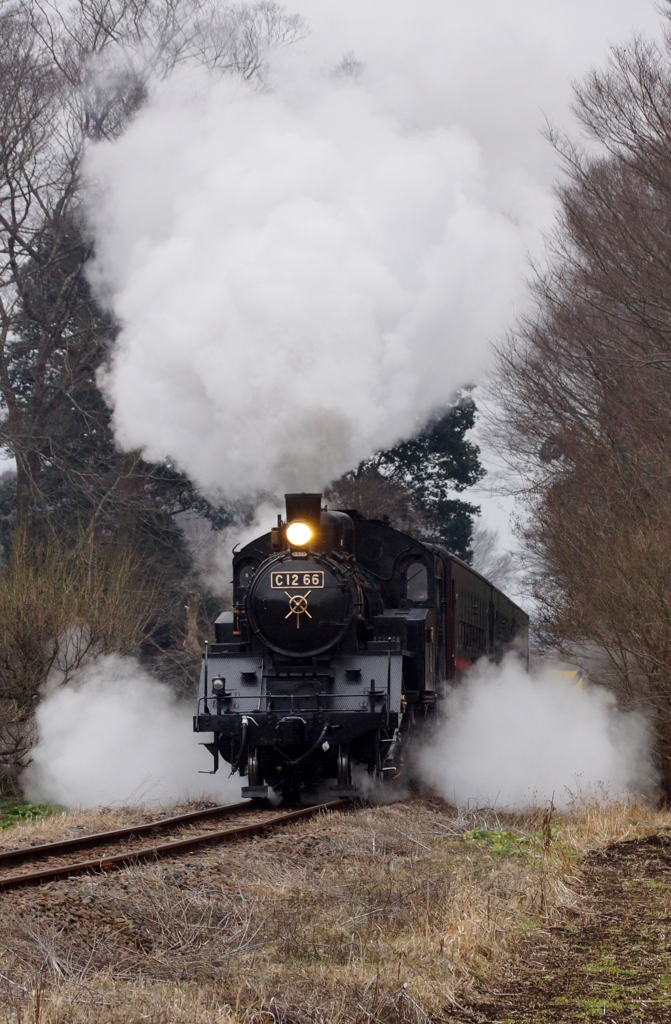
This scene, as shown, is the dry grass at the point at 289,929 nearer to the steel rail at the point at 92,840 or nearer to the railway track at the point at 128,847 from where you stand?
the railway track at the point at 128,847

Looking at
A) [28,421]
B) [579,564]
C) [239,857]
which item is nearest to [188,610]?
[28,421]

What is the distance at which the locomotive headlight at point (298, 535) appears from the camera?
11.7 metres

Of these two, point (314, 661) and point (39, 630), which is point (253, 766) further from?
point (39, 630)

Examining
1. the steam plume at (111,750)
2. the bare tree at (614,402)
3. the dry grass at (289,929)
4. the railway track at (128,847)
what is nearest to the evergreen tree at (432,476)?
the bare tree at (614,402)

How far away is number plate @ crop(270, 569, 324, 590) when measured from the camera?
1141 centimetres

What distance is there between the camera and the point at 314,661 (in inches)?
455

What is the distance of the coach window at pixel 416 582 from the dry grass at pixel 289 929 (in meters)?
3.60

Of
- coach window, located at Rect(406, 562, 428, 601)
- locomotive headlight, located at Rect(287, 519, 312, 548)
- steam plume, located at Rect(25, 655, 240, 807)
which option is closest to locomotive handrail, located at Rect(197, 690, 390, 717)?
locomotive headlight, located at Rect(287, 519, 312, 548)

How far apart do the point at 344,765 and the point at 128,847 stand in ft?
9.68

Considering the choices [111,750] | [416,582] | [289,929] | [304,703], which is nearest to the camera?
[289,929]

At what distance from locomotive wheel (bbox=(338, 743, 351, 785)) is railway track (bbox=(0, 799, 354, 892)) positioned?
311mm

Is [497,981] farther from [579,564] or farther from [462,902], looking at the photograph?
[579,564]

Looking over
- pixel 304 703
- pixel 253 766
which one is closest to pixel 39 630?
pixel 253 766

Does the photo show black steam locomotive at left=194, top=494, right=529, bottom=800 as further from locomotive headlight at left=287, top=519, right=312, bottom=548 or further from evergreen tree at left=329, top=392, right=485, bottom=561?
evergreen tree at left=329, top=392, right=485, bottom=561
